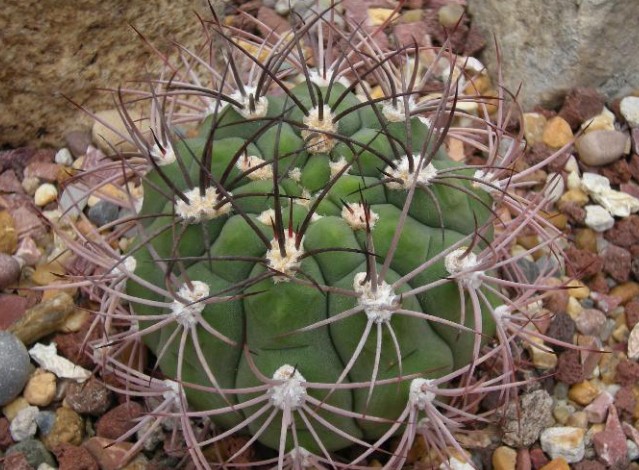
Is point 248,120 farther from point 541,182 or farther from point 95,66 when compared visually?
point 541,182

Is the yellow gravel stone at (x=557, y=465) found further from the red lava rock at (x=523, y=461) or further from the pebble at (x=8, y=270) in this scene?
the pebble at (x=8, y=270)

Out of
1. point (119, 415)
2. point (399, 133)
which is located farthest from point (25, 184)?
point (399, 133)

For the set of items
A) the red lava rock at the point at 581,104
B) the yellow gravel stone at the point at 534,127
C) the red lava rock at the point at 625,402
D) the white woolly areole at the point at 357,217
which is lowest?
the red lava rock at the point at 625,402

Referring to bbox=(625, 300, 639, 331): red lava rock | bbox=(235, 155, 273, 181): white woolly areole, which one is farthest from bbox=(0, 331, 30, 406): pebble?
bbox=(625, 300, 639, 331): red lava rock

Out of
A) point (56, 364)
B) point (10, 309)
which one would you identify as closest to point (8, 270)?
point (10, 309)

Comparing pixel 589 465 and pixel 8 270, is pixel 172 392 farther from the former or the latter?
pixel 589 465

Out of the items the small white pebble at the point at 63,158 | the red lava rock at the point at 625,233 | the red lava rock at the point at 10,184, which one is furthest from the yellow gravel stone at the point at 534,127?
the red lava rock at the point at 10,184
